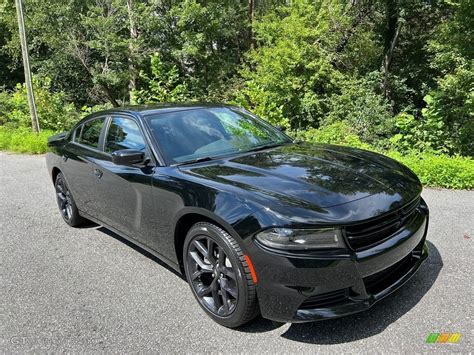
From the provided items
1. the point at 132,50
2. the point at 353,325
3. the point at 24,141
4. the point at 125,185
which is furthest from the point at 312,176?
the point at 132,50

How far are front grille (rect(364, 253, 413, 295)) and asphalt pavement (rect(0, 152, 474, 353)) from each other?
0.29 meters

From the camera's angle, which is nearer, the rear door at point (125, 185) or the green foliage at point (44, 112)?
the rear door at point (125, 185)

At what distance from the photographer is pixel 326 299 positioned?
99.3 inches

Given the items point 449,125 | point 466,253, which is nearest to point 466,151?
point 449,125

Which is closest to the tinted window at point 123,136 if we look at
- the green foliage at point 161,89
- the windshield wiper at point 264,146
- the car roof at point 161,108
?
the car roof at point 161,108

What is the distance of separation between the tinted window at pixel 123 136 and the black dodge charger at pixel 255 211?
1 cm

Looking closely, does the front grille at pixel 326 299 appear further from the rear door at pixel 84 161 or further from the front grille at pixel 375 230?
the rear door at pixel 84 161

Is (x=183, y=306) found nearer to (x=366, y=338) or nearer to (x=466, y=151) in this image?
(x=366, y=338)

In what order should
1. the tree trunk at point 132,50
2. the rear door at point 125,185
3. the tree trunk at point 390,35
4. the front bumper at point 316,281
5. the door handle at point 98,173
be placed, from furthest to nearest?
the tree trunk at point 132,50, the tree trunk at point 390,35, the door handle at point 98,173, the rear door at point 125,185, the front bumper at point 316,281

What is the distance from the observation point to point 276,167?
10.5 feet

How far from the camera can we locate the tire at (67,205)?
500 centimetres

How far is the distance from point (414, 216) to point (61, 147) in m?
4.18

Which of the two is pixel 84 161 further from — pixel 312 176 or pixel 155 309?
pixel 312 176

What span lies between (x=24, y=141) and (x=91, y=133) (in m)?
8.20
